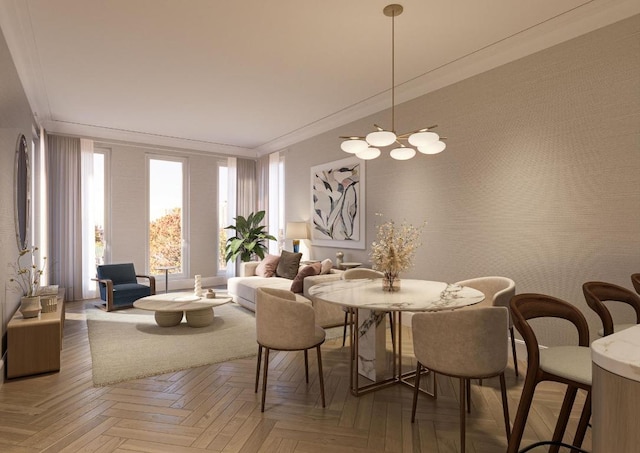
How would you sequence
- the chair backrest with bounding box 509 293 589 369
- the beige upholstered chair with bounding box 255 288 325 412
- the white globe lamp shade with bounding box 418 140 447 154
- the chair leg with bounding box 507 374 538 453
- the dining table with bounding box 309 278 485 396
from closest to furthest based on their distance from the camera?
the chair leg with bounding box 507 374 538 453, the chair backrest with bounding box 509 293 589 369, the dining table with bounding box 309 278 485 396, the beige upholstered chair with bounding box 255 288 325 412, the white globe lamp shade with bounding box 418 140 447 154

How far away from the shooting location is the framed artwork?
568cm

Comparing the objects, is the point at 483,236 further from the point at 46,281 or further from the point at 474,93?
the point at 46,281

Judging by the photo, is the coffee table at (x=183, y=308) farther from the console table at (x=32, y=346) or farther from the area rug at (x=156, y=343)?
the console table at (x=32, y=346)

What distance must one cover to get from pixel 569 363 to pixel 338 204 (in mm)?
4562

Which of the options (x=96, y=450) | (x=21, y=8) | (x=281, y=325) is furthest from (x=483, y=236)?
(x=21, y=8)

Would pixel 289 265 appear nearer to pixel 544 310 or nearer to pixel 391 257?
pixel 391 257

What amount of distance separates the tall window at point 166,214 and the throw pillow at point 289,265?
2.68 metres

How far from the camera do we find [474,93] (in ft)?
13.6

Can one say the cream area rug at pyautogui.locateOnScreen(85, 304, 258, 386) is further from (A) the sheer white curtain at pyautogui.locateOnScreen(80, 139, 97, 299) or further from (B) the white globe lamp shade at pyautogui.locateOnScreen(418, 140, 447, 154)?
(B) the white globe lamp shade at pyautogui.locateOnScreen(418, 140, 447, 154)

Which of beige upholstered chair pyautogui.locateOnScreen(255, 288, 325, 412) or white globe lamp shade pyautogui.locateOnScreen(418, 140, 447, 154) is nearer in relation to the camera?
beige upholstered chair pyautogui.locateOnScreen(255, 288, 325, 412)

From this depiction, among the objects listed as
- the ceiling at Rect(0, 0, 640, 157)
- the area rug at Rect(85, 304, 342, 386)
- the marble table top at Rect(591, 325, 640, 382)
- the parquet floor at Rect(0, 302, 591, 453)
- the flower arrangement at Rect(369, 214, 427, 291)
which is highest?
the ceiling at Rect(0, 0, 640, 157)

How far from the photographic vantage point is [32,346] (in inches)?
130

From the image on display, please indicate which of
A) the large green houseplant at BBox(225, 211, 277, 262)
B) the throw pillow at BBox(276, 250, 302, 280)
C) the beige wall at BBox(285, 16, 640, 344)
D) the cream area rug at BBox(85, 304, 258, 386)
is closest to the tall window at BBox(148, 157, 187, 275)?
the large green houseplant at BBox(225, 211, 277, 262)

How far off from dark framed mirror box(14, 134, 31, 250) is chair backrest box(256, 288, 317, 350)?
2.95 m
